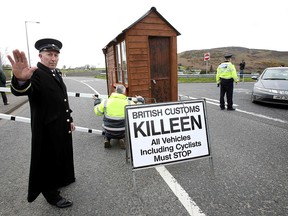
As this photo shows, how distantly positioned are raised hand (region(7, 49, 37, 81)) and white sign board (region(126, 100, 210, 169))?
1.35 metres

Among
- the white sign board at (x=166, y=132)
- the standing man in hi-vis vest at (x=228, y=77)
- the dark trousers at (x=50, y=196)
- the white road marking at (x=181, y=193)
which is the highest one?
the standing man in hi-vis vest at (x=228, y=77)

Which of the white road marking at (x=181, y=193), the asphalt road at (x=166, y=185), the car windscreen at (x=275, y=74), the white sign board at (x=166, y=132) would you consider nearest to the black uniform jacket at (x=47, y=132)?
the asphalt road at (x=166, y=185)

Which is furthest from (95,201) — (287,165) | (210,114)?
(210,114)

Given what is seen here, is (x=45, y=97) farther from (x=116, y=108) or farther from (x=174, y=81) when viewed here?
(x=174, y=81)

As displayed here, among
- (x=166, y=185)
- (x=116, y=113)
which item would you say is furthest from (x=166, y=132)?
(x=116, y=113)

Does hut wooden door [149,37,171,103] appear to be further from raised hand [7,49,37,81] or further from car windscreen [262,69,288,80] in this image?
car windscreen [262,69,288,80]

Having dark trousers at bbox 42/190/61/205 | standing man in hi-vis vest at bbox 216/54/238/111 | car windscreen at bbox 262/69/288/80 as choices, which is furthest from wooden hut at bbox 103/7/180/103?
car windscreen at bbox 262/69/288/80

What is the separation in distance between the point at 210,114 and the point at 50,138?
5.58m

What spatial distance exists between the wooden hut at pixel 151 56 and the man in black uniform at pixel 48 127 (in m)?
3.37

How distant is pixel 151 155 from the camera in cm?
284

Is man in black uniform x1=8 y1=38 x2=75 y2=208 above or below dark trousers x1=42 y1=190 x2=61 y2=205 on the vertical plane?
above

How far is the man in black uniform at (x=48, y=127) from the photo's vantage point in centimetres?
227

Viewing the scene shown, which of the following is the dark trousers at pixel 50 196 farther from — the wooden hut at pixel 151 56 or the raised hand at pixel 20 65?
the wooden hut at pixel 151 56

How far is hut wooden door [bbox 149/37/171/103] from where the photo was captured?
6126 mm
